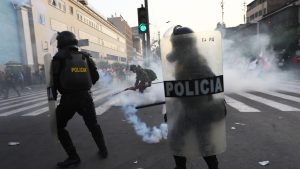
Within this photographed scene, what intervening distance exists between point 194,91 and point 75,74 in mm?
1807

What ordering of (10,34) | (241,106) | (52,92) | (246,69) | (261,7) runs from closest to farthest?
(52,92)
(241,106)
(10,34)
(246,69)
(261,7)

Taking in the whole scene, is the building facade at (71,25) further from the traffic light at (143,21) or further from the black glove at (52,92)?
the traffic light at (143,21)

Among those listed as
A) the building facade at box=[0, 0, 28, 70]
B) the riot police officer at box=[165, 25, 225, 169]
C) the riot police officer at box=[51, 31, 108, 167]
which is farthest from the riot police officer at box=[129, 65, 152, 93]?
the riot police officer at box=[165, 25, 225, 169]

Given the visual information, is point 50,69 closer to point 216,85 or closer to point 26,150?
point 26,150

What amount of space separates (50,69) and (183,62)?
1.98 metres

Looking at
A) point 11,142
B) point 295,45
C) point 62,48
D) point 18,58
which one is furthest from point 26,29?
point 295,45

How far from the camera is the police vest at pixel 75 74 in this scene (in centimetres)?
356

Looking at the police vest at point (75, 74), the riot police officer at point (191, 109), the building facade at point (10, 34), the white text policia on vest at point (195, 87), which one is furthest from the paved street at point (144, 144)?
Answer: the building facade at point (10, 34)

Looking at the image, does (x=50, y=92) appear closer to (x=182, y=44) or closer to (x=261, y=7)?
(x=182, y=44)

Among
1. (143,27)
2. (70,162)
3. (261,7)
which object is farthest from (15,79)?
(261,7)

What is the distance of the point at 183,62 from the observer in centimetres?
233

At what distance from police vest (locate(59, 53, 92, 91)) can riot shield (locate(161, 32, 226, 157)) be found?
1.56 metres

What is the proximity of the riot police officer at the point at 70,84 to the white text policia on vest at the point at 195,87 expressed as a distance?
5.40 feet

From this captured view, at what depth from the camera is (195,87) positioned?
231 cm
